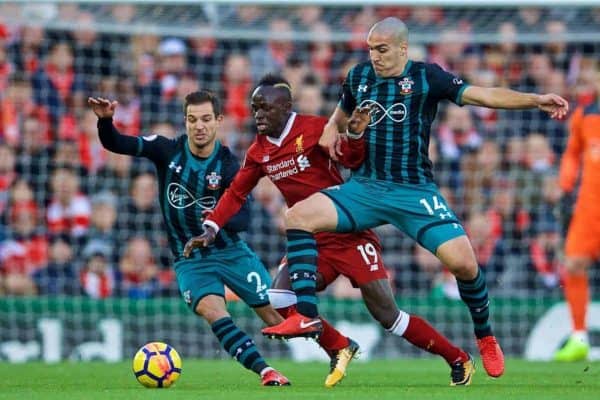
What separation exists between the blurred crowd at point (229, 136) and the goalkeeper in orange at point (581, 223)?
1.57 meters

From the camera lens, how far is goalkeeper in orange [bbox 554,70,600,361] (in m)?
12.7

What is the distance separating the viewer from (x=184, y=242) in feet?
31.1

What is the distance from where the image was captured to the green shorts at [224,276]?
9125 mm

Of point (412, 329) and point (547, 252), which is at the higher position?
point (412, 329)

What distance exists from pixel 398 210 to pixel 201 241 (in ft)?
4.06

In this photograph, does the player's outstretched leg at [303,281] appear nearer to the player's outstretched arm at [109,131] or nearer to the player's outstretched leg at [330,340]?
the player's outstretched leg at [330,340]

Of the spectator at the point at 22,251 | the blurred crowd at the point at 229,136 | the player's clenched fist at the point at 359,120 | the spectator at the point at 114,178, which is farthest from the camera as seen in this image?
the spectator at the point at 114,178

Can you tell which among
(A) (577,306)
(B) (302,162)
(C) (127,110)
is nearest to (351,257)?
(B) (302,162)

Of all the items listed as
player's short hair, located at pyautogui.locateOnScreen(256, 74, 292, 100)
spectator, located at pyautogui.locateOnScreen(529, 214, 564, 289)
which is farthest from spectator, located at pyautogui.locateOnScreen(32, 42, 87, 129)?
player's short hair, located at pyautogui.locateOnScreen(256, 74, 292, 100)

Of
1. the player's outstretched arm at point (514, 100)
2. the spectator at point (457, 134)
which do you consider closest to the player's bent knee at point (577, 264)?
the spectator at point (457, 134)

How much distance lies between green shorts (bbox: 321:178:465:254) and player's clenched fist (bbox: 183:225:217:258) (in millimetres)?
772

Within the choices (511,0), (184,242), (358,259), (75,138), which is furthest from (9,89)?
(358,259)

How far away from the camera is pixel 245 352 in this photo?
8.70 meters

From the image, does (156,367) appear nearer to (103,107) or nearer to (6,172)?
(103,107)
